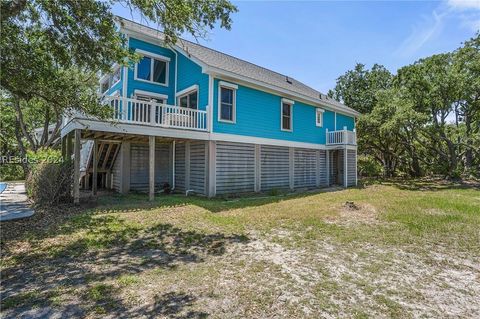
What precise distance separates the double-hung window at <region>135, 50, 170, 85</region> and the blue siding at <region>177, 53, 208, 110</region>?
2.60 ft

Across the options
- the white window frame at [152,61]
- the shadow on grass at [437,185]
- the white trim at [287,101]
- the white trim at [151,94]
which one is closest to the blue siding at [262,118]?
the white trim at [287,101]

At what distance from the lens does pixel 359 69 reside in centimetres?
2795

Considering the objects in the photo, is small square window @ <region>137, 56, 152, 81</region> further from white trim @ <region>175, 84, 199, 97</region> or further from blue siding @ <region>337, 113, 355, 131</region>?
blue siding @ <region>337, 113, 355, 131</region>

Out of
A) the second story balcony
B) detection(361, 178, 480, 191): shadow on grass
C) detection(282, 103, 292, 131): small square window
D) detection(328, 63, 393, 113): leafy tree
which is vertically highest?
detection(328, 63, 393, 113): leafy tree

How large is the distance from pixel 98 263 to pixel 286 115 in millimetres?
12216

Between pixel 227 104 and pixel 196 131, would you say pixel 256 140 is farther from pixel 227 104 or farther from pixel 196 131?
→ pixel 196 131

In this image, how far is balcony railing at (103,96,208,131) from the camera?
30.1 ft

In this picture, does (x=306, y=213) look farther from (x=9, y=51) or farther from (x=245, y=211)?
(x=9, y=51)

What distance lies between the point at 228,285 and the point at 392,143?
24.3m

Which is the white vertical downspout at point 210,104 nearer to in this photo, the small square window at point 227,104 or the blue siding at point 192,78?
the blue siding at point 192,78

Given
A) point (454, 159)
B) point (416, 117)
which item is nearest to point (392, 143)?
point (454, 159)

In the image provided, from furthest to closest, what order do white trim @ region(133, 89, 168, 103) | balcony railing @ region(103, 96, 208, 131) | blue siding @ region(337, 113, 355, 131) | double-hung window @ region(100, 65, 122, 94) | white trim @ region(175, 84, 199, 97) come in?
blue siding @ region(337, 113, 355, 131) → double-hung window @ region(100, 65, 122, 94) → white trim @ region(133, 89, 168, 103) → white trim @ region(175, 84, 199, 97) → balcony railing @ region(103, 96, 208, 131)

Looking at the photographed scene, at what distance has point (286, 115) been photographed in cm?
1480

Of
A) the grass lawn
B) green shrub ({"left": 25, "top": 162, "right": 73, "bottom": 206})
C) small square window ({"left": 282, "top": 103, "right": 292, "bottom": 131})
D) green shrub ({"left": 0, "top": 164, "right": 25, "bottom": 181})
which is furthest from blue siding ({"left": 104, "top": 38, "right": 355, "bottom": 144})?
green shrub ({"left": 0, "top": 164, "right": 25, "bottom": 181})
